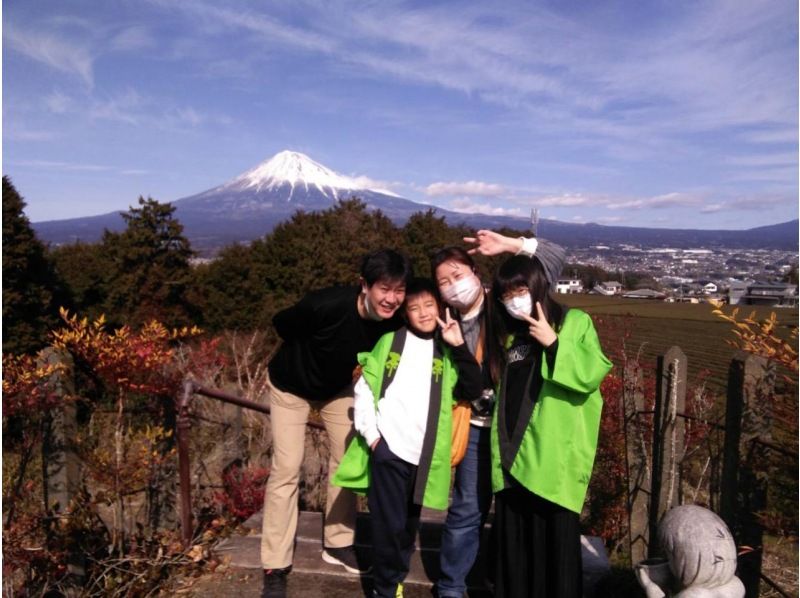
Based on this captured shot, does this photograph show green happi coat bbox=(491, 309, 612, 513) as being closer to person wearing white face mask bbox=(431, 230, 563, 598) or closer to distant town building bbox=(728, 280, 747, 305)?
person wearing white face mask bbox=(431, 230, 563, 598)

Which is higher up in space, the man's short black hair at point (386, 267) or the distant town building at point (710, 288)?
the man's short black hair at point (386, 267)

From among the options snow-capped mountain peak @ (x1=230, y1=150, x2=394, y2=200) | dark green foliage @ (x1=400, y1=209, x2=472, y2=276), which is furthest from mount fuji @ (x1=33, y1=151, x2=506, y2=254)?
dark green foliage @ (x1=400, y1=209, x2=472, y2=276)

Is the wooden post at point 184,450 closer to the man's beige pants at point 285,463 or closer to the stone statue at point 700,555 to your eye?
the man's beige pants at point 285,463

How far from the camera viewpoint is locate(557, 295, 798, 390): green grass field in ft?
27.3

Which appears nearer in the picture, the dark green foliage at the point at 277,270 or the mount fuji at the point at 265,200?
the dark green foliage at the point at 277,270

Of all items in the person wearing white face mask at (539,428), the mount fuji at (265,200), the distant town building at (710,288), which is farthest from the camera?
the mount fuji at (265,200)

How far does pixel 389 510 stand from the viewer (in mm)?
2908

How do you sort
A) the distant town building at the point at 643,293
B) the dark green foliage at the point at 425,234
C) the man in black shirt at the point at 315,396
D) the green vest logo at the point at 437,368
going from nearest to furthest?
the green vest logo at the point at 437,368, the man in black shirt at the point at 315,396, the distant town building at the point at 643,293, the dark green foliage at the point at 425,234

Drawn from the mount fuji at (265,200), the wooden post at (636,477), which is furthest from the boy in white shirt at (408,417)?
the mount fuji at (265,200)

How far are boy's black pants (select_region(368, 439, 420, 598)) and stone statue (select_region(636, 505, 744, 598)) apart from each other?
1131mm

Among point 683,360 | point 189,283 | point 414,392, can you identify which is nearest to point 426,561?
point 414,392

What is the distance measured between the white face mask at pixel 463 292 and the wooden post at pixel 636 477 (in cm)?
175

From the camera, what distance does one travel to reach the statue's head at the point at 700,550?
2232 millimetres

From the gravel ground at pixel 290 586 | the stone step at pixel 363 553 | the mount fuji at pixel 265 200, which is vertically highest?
the mount fuji at pixel 265 200
